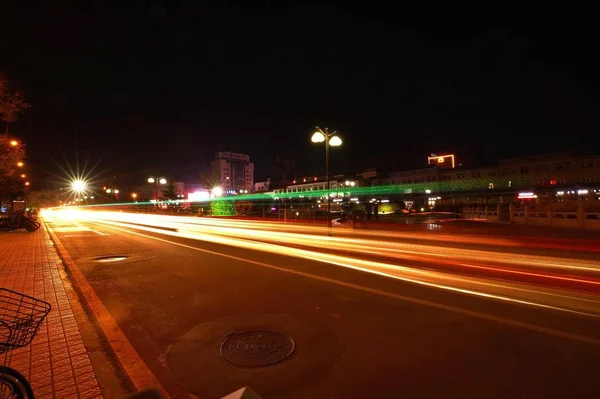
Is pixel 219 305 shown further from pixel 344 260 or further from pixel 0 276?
pixel 0 276

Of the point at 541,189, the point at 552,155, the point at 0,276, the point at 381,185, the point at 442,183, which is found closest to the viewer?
the point at 0,276

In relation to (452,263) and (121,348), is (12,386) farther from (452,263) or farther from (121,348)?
(452,263)

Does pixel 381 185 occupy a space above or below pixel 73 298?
above

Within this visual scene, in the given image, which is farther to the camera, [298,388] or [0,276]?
[0,276]

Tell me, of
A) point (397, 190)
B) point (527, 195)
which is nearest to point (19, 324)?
point (527, 195)

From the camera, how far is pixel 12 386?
8.70 ft

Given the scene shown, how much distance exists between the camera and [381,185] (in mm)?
79688

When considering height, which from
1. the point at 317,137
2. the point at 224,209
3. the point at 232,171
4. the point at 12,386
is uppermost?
the point at 232,171

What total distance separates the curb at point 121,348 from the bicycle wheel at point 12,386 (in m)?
0.93

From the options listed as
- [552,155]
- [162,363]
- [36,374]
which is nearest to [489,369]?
[162,363]

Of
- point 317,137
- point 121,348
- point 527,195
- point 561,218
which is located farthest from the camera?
point 527,195

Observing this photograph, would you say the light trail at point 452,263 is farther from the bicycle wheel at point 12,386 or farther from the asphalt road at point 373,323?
the bicycle wheel at point 12,386

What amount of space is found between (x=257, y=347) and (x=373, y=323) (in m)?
1.97

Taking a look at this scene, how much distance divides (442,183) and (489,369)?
66.2m
